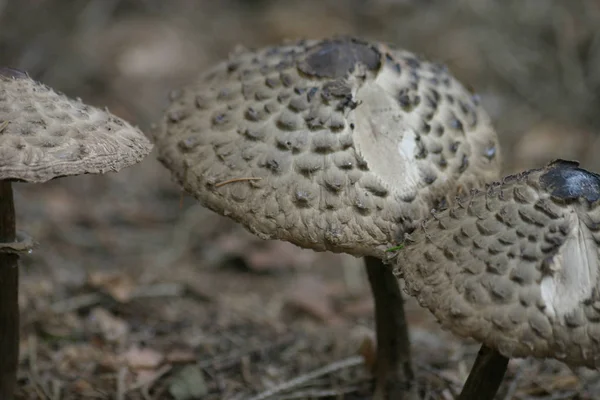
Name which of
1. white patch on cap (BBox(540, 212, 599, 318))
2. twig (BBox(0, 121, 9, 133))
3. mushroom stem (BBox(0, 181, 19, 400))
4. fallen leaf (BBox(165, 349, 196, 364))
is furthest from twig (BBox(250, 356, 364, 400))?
twig (BBox(0, 121, 9, 133))

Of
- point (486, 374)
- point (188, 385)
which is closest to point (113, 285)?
point (188, 385)

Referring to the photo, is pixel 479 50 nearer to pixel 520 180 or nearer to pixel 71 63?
pixel 71 63

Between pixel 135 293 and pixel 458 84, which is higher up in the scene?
pixel 458 84

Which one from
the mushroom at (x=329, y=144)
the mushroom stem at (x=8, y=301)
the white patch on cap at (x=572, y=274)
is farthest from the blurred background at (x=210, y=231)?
the white patch on cap at (x=572, y=274)

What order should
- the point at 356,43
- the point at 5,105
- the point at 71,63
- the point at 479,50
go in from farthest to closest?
the point at 479,50 → the point at 71,63 → the point at 356,43 → the point at 5,105

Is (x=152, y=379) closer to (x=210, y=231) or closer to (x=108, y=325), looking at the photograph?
(x=108, y=325)

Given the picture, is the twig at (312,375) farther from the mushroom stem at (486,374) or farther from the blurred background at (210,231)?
the mushroom stem at (486,374)

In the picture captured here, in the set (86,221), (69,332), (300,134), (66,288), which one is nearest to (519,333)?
(300,134)
